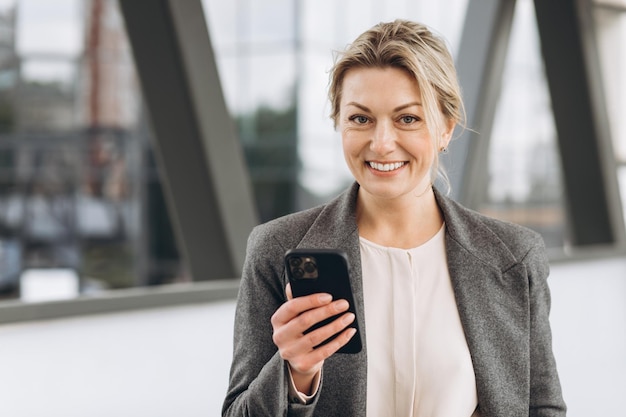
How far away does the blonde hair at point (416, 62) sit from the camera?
1.31 meters

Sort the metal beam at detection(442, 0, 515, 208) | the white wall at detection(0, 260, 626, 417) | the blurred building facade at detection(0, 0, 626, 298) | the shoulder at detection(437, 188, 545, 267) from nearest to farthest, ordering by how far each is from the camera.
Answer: the shoulder at detection(437, 188, 545, 267), the white wall at detection(0, 260, 626, 417), the metal beam at detection(442, 0, 515, 208), the blurred building facade at detection(0, 0, 626, 298)

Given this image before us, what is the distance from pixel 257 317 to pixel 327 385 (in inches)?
6.7

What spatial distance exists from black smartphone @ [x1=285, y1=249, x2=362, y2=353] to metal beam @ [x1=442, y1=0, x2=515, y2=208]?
2728 millimetres

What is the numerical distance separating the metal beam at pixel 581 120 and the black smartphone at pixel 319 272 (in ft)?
11.2

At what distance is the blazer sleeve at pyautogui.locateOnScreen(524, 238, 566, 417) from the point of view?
1.40 m

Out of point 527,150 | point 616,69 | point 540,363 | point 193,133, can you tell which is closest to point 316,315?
point 540,363

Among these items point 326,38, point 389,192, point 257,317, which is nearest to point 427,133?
point 389,192

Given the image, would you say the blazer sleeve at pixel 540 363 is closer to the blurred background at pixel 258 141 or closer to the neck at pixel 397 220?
the neck at pixel 397 220

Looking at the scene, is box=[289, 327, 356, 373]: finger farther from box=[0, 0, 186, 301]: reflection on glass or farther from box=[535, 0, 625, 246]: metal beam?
box=[0, 0, 186, 301]: reflection on glass

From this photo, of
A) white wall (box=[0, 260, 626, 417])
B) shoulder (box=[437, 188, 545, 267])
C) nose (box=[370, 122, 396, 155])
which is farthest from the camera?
white wall (box=[0, 260, 626, 417])

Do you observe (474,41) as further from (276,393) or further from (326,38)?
(326,38)

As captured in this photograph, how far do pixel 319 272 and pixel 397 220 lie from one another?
377mm

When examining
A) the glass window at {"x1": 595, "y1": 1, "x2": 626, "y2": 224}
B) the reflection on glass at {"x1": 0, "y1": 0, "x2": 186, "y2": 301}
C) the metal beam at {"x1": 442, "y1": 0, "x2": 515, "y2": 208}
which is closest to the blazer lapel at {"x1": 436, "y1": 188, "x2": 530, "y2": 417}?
the metal beam at {"x1": 442, "y1": 0, "x2": 515, "y2": 208}

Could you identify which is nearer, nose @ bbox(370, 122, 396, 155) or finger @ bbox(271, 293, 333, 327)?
finger @ bbox(271, 293, 333, 327)
